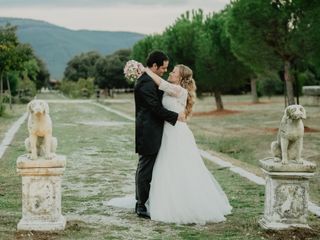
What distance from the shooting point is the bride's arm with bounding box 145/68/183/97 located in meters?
7.88

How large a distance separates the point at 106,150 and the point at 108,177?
15.3ft

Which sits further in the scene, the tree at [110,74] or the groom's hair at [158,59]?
the tree at [110,74]

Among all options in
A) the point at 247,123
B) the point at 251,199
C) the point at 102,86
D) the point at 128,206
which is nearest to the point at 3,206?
the point at 128,206

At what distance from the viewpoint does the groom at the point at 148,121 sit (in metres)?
7.88

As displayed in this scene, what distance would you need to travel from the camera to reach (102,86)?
7650 centimetres

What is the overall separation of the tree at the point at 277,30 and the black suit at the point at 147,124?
13426mm

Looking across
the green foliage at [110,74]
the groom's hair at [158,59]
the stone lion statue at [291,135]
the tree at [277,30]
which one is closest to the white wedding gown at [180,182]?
the groom's hair at [158,59]

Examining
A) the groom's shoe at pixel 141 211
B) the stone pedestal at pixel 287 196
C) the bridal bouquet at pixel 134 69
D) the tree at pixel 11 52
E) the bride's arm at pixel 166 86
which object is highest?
the tree at pixel 11 52

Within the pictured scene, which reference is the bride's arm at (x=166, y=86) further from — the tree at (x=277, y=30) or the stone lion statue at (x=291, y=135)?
the tree at (x=277, y=30)

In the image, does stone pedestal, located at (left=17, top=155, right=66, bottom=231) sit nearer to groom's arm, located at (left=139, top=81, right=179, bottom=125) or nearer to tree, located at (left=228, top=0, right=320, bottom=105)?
groom's arm, located at (left=139, top=81, right=179, bottom=125)

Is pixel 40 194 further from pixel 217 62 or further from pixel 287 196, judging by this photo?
pixel 217 62

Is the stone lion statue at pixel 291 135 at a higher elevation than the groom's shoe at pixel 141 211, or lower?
higher

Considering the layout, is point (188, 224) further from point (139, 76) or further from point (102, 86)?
point (102, 86)

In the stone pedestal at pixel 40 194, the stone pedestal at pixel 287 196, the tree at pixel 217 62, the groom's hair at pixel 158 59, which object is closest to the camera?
the stone pedestal at pixel 40 194
